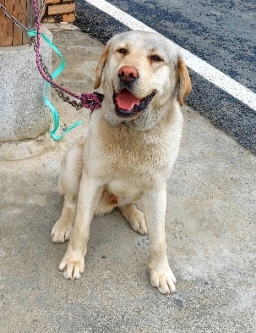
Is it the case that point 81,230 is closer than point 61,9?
Yes

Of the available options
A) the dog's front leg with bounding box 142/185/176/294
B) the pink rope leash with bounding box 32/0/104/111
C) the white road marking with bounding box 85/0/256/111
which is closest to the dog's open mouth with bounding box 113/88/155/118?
the pink rope leash with bounding box 32/0/104/111

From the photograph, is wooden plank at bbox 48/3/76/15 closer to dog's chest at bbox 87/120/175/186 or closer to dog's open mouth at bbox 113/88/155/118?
dog's chest at bbox 87/120/175/186

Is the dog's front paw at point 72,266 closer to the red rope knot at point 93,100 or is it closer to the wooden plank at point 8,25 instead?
the red rope knot at point 93,100

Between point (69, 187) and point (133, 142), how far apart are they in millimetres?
604

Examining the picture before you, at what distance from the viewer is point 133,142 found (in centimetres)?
258

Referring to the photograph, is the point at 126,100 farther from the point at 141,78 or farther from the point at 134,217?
the point at 134,217

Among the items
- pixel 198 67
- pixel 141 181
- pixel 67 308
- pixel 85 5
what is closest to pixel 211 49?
pixel 198 67

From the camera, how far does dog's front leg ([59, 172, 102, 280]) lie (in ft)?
8.92

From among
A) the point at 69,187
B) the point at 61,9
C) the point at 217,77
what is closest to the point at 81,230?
the point at 69,187

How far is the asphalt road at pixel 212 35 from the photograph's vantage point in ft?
14.9

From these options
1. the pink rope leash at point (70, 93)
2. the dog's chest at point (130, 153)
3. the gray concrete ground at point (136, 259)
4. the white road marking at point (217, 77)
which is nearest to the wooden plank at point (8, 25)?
the pink rope leash at point (70, 93)

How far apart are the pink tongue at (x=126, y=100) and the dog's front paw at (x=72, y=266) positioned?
94cm

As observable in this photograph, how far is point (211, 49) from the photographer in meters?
5.76

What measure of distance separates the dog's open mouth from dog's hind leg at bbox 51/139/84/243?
2.13ft
